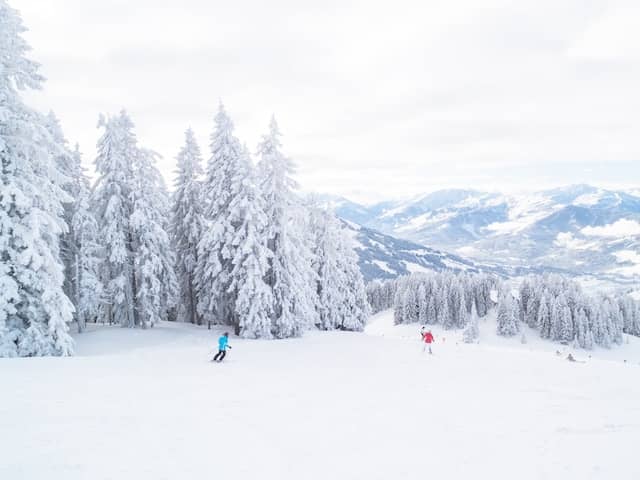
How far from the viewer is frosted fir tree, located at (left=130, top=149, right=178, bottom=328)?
99.8ft

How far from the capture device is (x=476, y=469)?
932 cm

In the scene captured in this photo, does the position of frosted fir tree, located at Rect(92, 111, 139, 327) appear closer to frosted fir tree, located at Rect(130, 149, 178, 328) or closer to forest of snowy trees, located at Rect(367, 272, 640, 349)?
frosted fir tree, located at Rect(130, 149, 178, 328)

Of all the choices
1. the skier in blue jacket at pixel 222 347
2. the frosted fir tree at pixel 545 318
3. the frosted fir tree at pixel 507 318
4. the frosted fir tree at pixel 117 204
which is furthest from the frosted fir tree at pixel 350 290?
the frosted fir tree at pixel 545 318

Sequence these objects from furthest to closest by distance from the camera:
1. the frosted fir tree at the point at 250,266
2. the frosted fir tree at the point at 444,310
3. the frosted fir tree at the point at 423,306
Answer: the frosted fir tree at the point at 423,306, the frosted fir tree at the point at 444,310, the frosted fir tree at the point at 250,266

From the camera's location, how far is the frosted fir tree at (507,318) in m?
105

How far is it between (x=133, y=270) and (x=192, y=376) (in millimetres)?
18794

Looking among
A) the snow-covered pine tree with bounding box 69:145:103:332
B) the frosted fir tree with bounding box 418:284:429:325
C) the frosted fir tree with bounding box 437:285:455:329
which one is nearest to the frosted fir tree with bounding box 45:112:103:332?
the snow-covered pine tree with bounding box 69:145:103:332

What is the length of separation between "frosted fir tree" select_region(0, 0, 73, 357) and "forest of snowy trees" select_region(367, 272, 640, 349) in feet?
309

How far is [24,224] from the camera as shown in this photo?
20.2 m

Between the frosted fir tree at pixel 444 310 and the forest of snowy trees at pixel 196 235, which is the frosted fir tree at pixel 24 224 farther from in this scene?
the frosted fir tree at pixel 444 310

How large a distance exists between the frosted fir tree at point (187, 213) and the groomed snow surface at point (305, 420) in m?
16.3

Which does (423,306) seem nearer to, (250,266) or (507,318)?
(507,318)

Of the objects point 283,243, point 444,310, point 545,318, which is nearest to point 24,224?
point 283,243

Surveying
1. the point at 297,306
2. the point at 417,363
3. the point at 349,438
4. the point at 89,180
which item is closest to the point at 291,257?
the point at 297,306
